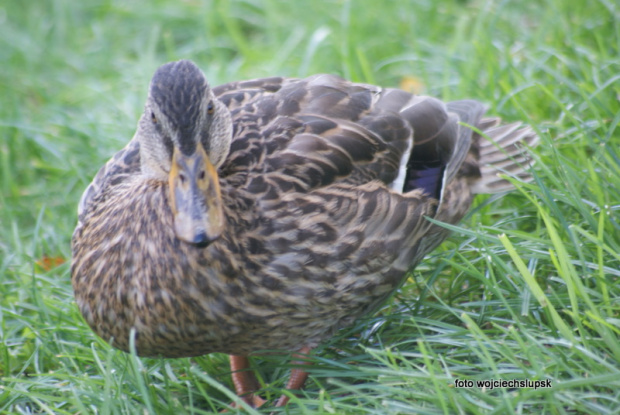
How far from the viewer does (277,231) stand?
9.68 feet

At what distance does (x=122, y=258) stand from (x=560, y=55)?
2.69 m

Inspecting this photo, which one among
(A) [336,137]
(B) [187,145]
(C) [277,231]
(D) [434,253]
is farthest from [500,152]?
(B) [187,145]

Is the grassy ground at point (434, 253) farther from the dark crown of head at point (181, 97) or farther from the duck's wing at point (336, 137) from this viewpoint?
the dark crown of head at point (181, 97)

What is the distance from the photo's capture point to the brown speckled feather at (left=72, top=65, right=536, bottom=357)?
2.84m

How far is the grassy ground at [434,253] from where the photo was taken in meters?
2.68

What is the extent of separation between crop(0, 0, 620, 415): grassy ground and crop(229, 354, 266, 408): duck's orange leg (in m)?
0.08

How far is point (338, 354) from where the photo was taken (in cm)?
325

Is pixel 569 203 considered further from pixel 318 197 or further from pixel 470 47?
pixel 470 47

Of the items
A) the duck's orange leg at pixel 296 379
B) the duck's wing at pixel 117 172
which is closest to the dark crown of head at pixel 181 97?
the duck's wing at pixel 117 172

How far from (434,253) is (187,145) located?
144cm

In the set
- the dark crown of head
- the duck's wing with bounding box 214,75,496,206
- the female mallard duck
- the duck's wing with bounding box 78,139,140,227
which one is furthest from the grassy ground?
the dark crown of head

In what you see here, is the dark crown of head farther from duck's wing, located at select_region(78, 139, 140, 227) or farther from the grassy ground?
the grassy ground

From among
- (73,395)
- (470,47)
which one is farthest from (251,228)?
(470,47)

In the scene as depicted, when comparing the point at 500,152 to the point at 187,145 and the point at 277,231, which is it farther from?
the point at 187,145
